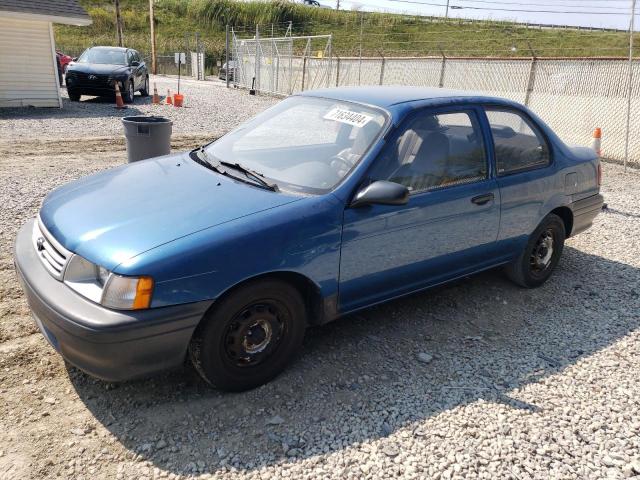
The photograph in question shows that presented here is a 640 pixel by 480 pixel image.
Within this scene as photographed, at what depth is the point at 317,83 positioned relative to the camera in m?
20.8

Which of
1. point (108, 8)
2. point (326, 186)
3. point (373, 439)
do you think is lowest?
point (373, 439)

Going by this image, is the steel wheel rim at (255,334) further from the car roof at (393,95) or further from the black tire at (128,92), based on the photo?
the black tire at (128,92)

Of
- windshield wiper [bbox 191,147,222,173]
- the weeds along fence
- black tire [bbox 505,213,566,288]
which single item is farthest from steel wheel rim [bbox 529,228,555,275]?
the weeds along fence

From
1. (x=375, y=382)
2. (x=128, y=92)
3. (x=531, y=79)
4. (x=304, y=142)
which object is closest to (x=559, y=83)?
(x=531, y=79)

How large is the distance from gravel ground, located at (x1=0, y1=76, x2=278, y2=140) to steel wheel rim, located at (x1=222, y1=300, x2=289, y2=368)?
9.53m

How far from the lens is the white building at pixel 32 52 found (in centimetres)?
1430

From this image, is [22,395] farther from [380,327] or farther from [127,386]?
[380,327]

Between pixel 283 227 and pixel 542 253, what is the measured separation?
2793 millimetres

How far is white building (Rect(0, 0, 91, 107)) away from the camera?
1430cm

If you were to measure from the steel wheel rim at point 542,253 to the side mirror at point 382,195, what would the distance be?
1.98 meters

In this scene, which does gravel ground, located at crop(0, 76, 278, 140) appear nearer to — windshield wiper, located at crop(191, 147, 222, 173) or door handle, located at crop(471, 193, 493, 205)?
windshield wiper, located at crop(191, 147, 222, 173)

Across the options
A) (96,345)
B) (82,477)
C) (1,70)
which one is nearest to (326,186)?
(96,345)

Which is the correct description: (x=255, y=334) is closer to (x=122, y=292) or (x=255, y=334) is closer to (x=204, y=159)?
(x=122, y=292)

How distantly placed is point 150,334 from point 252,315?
576 mm
